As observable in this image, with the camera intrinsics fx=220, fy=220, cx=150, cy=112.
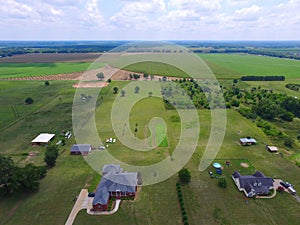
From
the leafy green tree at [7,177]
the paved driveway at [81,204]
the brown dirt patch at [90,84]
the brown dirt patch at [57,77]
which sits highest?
the leafy green tree at [7,177]

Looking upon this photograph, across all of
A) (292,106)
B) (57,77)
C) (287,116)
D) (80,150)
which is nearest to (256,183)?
(80,150)

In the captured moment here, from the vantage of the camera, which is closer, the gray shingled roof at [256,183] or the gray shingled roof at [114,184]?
the gray shingled roof at [114,184]

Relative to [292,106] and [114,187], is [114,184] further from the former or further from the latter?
[292,106]

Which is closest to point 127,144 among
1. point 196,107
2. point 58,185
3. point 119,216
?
point 58,185

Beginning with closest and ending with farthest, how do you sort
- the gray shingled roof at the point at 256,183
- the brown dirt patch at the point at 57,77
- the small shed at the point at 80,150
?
the gray shingled roof at the point at 256,183 → the small shed at the point at 80,150 → the brown dirt patch at the point at 57,77

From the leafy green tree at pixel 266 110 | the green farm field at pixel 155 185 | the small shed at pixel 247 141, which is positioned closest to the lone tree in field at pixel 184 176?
→ the green farm field at pixel 155 185

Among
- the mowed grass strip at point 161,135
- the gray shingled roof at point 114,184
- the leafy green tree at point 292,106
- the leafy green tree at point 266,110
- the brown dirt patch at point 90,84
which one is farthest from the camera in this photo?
the brown dirt patch at point 90,84

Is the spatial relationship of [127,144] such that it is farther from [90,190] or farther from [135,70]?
[135,70]

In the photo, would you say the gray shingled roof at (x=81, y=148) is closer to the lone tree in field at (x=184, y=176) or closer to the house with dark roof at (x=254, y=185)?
the lone tree in field at (x=184, y=176)
